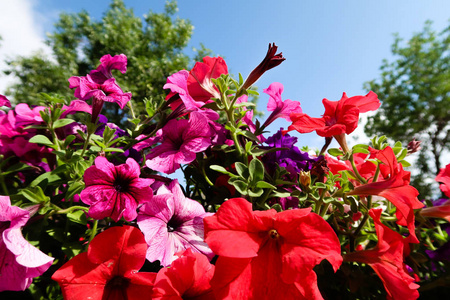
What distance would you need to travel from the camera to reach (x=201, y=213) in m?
0.59

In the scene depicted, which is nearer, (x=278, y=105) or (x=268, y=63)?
(x=268, y=63)

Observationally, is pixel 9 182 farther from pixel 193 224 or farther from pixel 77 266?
pixel 193 224

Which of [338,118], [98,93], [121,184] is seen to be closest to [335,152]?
[338,118]

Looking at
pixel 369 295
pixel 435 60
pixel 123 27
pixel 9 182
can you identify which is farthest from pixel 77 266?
pixel 435 60

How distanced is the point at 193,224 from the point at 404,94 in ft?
53.8

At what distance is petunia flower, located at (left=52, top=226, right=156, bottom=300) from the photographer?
480 mm

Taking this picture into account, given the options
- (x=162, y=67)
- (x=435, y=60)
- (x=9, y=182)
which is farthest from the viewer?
(x=435, y=60)

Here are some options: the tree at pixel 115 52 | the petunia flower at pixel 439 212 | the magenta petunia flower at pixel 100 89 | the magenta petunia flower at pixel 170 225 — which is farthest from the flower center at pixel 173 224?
the tree at pixel 115 52

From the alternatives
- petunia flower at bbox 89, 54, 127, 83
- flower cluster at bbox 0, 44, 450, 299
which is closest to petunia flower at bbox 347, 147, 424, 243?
flower cluster at bbox 0, 44, 450, 299

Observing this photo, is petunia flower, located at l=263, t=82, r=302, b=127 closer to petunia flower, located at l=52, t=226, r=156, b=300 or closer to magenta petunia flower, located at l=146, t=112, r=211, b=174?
magenta petunia flower, located at l=146, t=112, r=211, b=174

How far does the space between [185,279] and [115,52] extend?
1225cm

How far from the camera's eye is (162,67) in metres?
10.6

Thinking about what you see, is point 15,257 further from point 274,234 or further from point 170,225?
point 274,234

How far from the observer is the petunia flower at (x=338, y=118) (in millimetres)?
659
